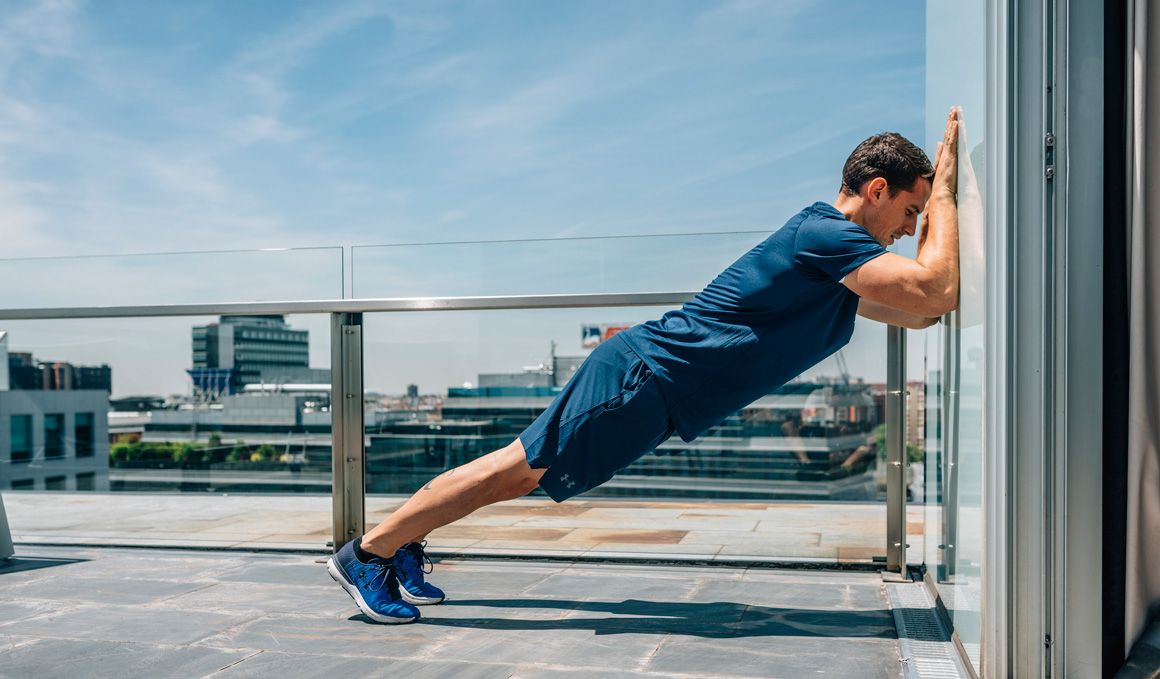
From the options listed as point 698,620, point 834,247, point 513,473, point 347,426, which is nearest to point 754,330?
point 834,247

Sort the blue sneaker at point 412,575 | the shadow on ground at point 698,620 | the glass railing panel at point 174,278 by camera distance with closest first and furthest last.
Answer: the shadow on ground at point 698,620 → the blue sneaker at point 412,575 → the glass railing panel at point 174,278

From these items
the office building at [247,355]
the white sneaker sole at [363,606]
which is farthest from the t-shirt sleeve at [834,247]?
the office building at [247,355]

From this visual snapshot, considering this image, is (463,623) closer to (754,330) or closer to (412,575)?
(412,575)

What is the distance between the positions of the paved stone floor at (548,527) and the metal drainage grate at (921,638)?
0.38m

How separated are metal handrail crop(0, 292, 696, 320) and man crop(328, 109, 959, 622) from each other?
3.56ft

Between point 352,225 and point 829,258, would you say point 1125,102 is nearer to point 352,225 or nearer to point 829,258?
point 829,258

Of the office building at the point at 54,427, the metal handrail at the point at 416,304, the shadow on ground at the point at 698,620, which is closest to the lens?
the shadow on ground at the point at 698,620

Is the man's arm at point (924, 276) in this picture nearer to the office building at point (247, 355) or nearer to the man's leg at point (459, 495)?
the man's leg at point (459, 495)

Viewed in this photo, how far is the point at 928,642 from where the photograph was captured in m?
2.49

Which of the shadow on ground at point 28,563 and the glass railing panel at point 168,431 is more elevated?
the glass railing panel at point 168,431

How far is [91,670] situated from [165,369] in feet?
9.53

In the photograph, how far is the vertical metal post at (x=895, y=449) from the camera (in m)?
3.47

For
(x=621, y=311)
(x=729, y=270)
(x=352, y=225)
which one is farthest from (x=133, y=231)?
(x=729, y=270)

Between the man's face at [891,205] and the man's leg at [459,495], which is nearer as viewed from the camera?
the man's face at [891,205]
